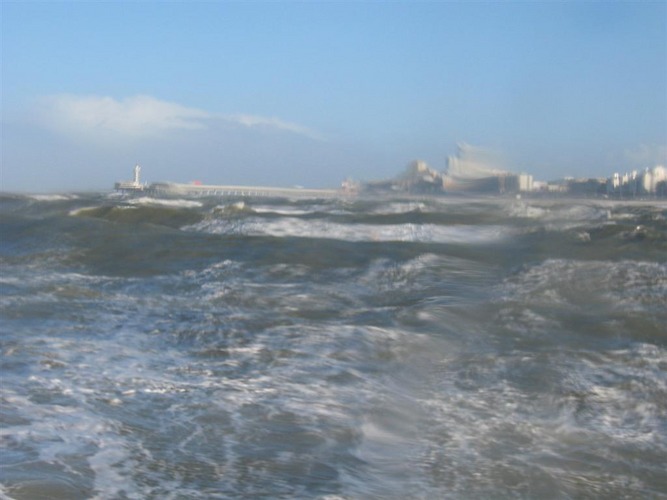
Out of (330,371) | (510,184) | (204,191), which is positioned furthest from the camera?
(204,191)

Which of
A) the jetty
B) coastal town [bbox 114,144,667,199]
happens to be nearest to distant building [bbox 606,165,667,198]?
coastal town [bbox 114,144,667,199]

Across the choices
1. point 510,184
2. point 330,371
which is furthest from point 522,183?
point 330,371

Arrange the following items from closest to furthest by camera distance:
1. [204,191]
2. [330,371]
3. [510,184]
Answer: [330,371] < [510,184] < [204,191]

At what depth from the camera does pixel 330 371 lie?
555 centimetres

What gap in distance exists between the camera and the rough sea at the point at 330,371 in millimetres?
3703

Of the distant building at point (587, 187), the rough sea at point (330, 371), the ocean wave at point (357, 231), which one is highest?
the distant building at point (587, 187)

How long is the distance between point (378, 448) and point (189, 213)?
536 inches

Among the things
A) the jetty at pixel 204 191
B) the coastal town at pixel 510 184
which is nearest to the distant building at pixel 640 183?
the coastal town at pixel 510 184

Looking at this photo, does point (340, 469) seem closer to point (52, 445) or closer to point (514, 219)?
point (52, 445)

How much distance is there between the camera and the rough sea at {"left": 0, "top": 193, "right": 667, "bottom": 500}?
370 cm

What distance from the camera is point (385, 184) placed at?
56.1 feet

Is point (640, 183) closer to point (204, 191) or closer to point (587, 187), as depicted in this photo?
point (587, 187)

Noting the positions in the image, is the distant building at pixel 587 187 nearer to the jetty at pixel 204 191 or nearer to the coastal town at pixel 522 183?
the coastal town at pixel 522 183

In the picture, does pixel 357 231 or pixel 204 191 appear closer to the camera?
pixel 357 231
